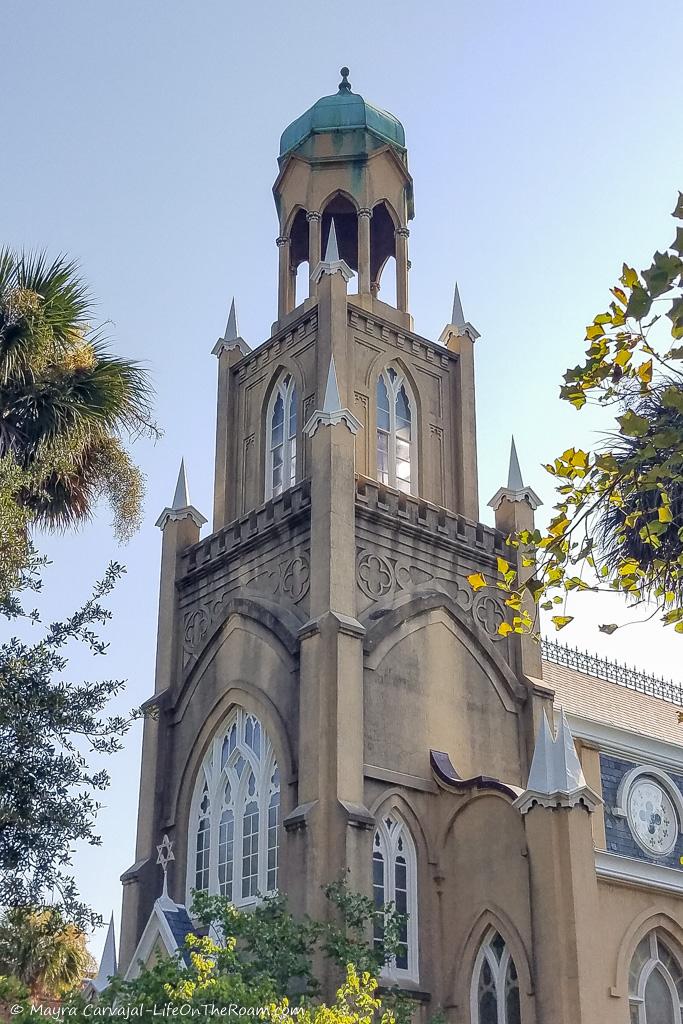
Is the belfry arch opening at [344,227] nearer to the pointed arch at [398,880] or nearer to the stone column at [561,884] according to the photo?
the pointed arch at [398,880]

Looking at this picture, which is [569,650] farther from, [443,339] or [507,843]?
[507,843]

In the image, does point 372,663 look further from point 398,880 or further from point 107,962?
point 107,962

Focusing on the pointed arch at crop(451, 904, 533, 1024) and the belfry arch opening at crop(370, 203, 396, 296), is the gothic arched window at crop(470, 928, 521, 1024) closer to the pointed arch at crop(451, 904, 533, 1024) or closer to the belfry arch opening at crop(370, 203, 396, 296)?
the pointed arch at crop(451, 904, 533, 1024)

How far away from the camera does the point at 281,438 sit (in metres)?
26.0

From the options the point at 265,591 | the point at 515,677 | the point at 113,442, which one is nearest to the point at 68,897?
the point at 113,442

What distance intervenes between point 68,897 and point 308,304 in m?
15.2

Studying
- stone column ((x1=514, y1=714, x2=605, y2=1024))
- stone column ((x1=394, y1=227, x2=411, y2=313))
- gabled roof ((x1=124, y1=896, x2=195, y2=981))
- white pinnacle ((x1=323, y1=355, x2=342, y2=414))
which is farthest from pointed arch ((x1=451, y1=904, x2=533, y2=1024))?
stone column ((x1=394, y1=227, x2=411, y2=313))

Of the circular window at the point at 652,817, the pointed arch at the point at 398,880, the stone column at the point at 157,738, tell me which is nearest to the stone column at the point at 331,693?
the pointed arch at the point at 398,880

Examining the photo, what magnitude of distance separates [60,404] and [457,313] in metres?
13.2

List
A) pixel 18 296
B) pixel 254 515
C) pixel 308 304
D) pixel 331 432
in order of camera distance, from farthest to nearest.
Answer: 1. pixel 308 304
2. pixel 254 515
3. pixel 331 432
4. pixel 18 296

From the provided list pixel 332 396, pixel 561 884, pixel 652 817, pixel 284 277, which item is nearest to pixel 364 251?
pixel 284 277

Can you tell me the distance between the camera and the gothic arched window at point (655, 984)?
1866 centimetres

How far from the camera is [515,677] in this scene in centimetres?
2384

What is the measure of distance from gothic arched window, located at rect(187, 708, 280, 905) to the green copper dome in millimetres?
12701
